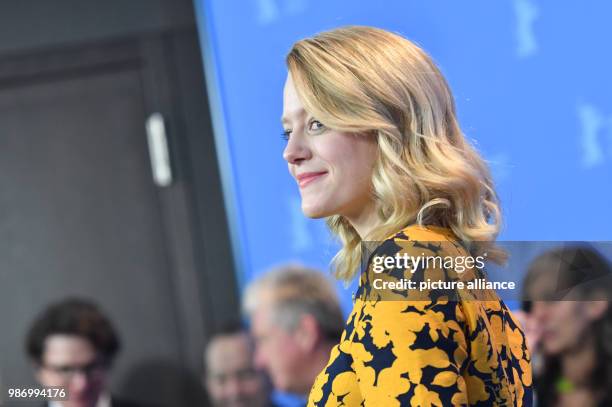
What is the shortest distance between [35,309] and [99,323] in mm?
434

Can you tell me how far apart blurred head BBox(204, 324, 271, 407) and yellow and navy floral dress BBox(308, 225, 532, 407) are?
68.6 inches

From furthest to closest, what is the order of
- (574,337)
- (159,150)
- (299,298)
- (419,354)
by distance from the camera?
(159,150), (299,298), (574,337), (419,354)

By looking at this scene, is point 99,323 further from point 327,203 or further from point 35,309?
point 327,203

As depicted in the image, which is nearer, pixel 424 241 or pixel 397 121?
pixel 424 241

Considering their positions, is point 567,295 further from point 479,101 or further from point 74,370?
point 74,370

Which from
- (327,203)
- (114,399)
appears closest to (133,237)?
(114,399)

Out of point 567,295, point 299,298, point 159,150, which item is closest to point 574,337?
point 567,295

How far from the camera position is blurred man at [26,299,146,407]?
3078mm

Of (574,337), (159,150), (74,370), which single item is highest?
(159,150)

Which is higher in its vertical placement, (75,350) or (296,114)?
(296,114)

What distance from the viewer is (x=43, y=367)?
3.24m

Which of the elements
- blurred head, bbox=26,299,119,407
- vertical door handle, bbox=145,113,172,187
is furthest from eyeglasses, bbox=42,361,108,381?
vertical door handle, bbox=145,113,172,187

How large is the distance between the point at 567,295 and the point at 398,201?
1133mm

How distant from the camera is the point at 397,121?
4.79 feet
